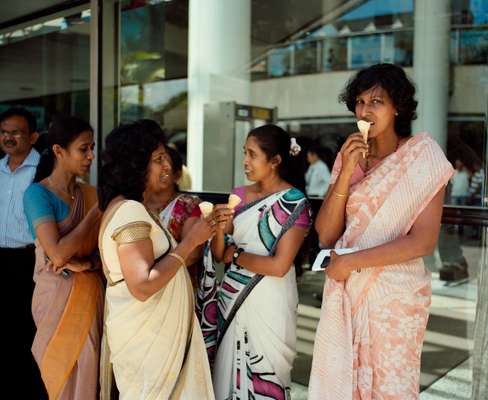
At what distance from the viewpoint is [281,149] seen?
2299mm

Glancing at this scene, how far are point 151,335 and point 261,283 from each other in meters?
0.51

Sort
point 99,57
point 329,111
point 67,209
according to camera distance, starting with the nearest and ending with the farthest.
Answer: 1. point 67,209
2. point 99,57
3. point 329,111

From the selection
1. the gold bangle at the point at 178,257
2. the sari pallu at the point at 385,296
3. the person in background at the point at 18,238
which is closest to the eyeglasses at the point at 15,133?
the person in background at the point at 18,238

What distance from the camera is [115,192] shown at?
1.98 m

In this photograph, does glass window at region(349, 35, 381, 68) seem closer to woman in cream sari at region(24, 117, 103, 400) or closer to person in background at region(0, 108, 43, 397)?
person in background at region(0, 108, 43, 397)

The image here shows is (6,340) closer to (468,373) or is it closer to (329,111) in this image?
(468,373)

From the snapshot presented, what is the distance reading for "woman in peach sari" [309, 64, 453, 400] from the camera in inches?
68.7

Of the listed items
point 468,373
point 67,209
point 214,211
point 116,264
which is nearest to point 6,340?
point 67,209

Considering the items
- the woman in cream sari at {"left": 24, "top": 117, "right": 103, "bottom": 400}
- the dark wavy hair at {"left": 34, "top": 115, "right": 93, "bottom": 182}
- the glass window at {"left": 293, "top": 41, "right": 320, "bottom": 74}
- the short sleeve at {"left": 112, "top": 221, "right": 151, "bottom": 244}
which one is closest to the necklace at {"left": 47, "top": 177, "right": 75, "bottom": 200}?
the woman in cream sari at {"left": 24, "top": 117, "right": 103, "bottom": 400}

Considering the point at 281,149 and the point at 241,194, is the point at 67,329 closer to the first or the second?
the point at 241,194

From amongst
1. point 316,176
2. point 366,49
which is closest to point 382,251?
point 316,176

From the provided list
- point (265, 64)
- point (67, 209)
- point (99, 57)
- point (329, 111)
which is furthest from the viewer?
point (329, 111)

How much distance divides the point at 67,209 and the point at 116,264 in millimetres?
605

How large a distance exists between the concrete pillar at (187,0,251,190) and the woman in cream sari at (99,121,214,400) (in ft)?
11.1
